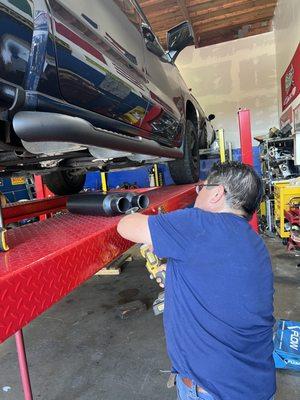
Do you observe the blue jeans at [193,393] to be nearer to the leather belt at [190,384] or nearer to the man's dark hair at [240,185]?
the leather belt at [190,384]

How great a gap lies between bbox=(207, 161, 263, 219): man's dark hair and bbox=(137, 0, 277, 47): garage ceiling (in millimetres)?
6155

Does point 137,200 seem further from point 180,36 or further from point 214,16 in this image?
point 214,16

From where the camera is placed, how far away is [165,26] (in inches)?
280

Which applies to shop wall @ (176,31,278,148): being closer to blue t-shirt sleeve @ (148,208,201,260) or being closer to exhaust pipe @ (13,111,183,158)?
exhaust pipe @ (13,111,183,158)

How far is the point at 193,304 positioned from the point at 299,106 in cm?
423

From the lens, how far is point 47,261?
84 centimetres

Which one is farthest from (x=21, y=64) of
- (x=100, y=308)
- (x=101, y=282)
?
(x=101, y=282)

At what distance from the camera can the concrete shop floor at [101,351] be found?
1719 mm

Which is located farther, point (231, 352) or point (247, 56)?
point (247, 56)

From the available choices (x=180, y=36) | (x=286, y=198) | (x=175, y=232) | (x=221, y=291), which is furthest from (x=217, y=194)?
(x=286, y=198)

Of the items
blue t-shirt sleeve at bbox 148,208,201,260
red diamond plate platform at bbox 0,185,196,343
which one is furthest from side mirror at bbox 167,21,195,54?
blue t-shirt sleeve at bbox 148,208,201,260

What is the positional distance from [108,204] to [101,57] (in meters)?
0.66

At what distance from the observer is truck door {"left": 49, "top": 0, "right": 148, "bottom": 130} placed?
1.10 metres

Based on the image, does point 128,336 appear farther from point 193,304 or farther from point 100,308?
point 193,304
